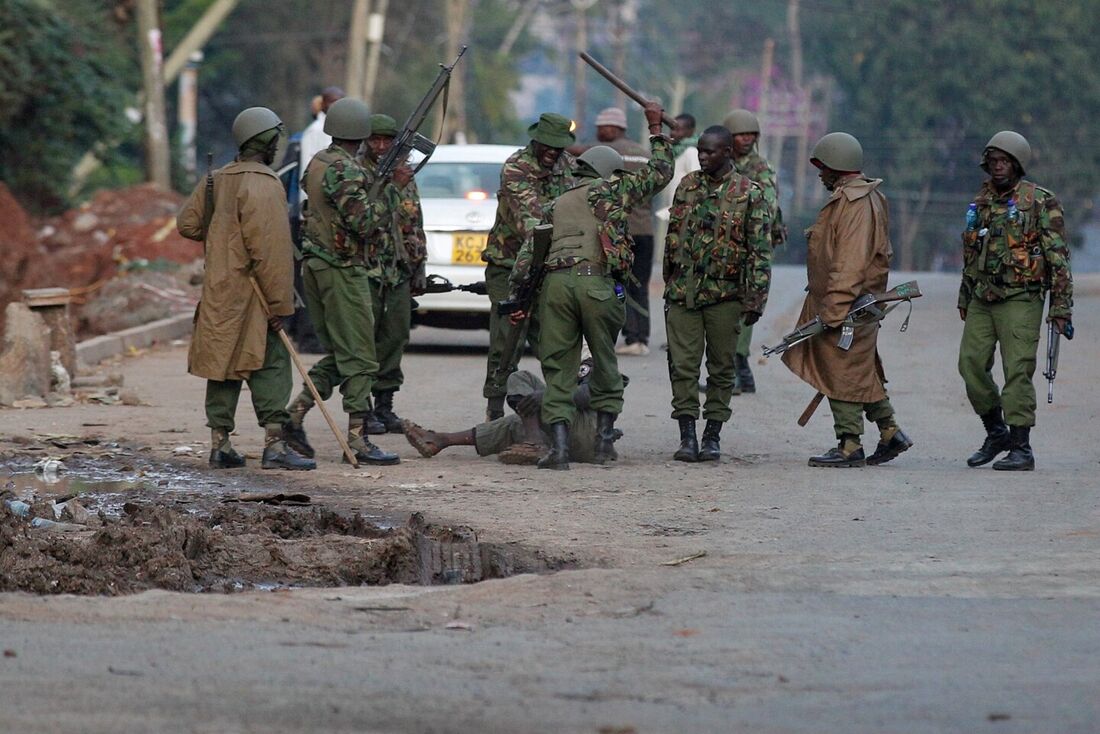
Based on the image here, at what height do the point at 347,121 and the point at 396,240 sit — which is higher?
the point at 347,121

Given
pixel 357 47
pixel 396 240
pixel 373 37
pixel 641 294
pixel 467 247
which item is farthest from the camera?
pixel 373 37

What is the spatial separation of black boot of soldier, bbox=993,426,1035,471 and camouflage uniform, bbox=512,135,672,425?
2.17 metres

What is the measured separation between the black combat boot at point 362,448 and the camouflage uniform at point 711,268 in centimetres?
161

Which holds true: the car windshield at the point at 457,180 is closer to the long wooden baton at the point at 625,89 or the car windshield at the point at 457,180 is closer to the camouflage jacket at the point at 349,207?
the long wooden baton at the point at 625,89

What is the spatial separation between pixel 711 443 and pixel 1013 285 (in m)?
1.82

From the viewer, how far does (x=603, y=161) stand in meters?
9.67

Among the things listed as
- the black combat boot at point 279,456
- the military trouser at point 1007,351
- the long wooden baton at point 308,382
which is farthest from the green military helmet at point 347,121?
the military trouser at point 1007,351

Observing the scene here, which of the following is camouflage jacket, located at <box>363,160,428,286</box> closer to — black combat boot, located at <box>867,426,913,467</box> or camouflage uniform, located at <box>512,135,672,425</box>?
camouflage uniform, located at <box>512,135,672,425</box>

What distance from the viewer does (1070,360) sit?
54.0 feet

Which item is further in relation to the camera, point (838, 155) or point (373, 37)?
point (373, 37)

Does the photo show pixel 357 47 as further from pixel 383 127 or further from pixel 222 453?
pixel 222 453

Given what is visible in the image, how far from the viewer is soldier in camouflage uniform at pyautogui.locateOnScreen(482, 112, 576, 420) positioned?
10.2m

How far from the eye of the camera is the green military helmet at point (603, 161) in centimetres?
966

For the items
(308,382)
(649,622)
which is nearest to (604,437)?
(308,382)
